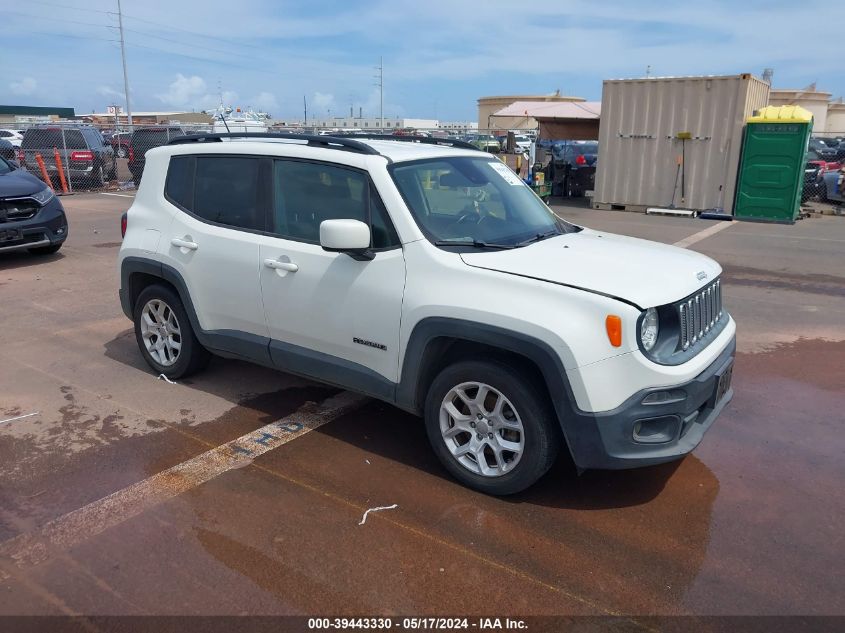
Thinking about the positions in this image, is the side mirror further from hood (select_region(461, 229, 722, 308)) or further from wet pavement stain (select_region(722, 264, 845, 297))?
wet pavement stain (select_region(722, 264, 845, 297))

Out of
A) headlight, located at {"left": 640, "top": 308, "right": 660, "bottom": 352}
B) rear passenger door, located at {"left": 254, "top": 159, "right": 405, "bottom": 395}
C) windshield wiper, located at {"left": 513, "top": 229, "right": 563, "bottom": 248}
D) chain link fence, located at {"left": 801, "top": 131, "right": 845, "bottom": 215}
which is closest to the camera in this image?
headlight, located at {"left": 640, "top": 308, "right": 660, "bottom": 352}

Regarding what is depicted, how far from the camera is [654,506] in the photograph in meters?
3.73

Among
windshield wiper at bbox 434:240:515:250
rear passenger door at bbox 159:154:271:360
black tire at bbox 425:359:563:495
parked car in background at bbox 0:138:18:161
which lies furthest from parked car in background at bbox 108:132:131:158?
black tire at bbox 425:359:563:495

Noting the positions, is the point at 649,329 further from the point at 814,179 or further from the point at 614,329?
the point at 814,179

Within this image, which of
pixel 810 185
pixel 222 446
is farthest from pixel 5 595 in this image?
pixel 810 185

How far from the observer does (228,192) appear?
4750mm

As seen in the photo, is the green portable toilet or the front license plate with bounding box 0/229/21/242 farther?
the green portable toilet

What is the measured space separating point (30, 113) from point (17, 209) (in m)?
79.6

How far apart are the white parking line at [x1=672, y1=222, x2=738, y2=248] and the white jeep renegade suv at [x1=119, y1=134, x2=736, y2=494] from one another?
865cm

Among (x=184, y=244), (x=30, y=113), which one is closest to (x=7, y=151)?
(x=184, y=244)

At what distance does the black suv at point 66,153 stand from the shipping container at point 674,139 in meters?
14.3

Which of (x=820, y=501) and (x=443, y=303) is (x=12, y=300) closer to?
(x=443, y=303)

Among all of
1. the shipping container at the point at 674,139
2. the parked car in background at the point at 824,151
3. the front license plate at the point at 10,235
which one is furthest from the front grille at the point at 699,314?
the parked car in background at the point at 824,151

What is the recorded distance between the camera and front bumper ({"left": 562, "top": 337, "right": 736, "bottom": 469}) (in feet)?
10.8
